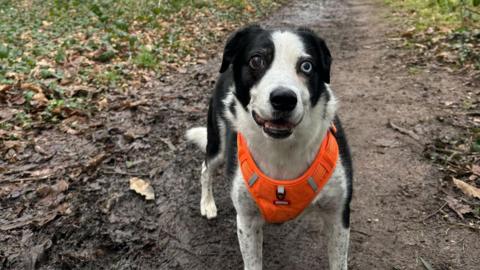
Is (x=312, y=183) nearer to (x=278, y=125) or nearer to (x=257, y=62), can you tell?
(x=278, y=125)

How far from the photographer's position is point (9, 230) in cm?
308

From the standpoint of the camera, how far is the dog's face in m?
2.06

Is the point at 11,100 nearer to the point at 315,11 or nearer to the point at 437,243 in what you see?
the point at 437,243

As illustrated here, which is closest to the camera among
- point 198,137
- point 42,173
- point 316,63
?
point 316,63

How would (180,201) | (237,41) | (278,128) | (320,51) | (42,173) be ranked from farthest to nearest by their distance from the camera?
(42,173) → (180,201) → (237,41) → (320,51) → (278,128)

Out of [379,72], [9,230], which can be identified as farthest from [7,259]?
[379,72]

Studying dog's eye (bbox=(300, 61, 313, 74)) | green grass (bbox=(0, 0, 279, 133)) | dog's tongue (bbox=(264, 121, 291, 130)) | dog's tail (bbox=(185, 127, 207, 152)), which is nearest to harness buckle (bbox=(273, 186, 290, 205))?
dog's tongue (bbox=(264, 121, 291, 130))

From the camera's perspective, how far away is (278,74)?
2154mm

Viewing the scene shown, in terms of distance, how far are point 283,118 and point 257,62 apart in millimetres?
394

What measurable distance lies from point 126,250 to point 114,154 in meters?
1.33

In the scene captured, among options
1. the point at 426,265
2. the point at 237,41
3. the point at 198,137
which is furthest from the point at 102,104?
the point at 426,265

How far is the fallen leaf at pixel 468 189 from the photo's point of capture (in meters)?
3.31

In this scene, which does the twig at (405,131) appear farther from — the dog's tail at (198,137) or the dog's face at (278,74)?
the dog's face at (278,74)

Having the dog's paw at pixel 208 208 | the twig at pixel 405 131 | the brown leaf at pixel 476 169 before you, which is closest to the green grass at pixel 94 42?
the dog's paw at pixel 208 208
